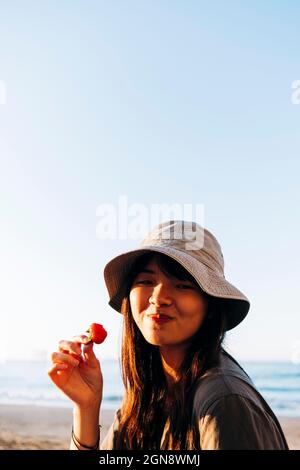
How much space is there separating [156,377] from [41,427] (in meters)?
10.3

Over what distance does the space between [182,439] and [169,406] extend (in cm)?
34

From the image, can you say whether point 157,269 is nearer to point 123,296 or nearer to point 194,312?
point 194,312

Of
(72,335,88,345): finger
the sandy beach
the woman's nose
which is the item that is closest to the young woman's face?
the woman's nose

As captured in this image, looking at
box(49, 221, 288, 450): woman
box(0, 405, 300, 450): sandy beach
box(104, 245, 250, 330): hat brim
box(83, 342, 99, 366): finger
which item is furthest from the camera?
box(0, 405, 300, 450): sandy beach

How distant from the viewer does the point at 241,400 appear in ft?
6.66

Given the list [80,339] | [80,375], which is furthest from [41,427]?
[80,339]

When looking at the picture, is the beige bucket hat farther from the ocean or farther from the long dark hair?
the ocean

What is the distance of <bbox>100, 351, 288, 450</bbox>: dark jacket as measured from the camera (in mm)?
1966

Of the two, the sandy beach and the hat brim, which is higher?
the hat brim

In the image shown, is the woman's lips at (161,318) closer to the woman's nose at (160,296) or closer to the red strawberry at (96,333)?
the woman's nose at (160,296)

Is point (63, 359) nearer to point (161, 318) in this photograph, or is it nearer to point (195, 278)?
point (161, 318)

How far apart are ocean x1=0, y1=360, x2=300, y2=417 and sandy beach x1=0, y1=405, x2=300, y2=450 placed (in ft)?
3.47
